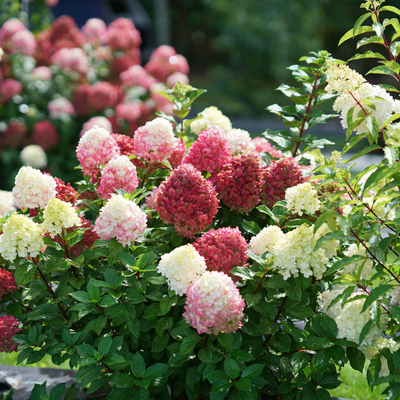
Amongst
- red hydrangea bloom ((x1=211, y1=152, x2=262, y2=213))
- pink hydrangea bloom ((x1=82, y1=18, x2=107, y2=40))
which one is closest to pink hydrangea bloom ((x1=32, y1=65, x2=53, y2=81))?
pink hydrangea bloom ((x1=82, y1=18, x2=107, y2=40))

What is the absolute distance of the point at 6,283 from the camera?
69.4 inches

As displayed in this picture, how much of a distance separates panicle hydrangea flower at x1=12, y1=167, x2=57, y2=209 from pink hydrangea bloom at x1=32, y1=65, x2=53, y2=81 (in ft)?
12.3

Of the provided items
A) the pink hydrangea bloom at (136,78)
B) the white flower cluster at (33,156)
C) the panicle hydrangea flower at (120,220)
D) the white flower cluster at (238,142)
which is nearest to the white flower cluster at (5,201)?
the panicle hydrangea flower at (120,220)

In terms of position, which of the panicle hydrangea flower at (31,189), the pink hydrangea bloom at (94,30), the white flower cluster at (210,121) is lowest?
the panicle hydrangea flower at (31,189)

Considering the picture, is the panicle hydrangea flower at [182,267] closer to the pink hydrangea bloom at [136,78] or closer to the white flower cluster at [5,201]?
the white flower cluster at [5,201]

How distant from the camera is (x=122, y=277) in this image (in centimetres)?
151

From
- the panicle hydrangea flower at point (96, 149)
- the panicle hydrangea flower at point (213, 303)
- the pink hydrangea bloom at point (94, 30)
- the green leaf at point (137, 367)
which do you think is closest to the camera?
the panicle hydrangea flower at point (213, 303)

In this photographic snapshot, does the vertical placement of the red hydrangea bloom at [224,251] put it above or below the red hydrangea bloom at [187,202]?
below

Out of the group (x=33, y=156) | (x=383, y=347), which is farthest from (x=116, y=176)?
(x=33, y=156)

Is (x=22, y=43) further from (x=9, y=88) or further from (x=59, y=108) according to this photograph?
(x=59, y=108)

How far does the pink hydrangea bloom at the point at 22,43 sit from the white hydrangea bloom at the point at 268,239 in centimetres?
462

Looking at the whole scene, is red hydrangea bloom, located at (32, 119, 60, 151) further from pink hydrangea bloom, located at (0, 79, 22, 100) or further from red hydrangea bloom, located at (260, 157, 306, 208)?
red hydrangea bloom, located at (260, 157, 306, 208)

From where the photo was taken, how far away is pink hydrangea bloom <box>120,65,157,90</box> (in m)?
5.34

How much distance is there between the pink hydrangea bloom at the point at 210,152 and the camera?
5.84 feet
